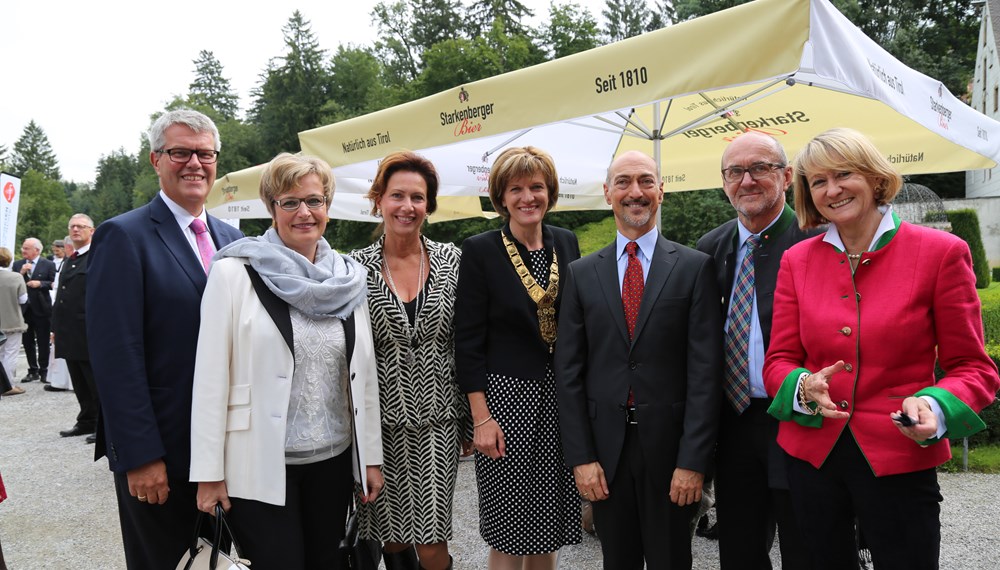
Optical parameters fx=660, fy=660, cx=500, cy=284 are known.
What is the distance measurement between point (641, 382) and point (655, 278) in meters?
0.41

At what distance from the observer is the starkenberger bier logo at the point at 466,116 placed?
4.57m

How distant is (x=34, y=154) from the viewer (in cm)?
9225

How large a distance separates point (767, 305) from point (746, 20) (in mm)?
1480

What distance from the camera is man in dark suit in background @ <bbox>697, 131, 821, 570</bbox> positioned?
2.57 meters

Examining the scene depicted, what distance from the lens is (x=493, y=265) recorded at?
2.97 metres

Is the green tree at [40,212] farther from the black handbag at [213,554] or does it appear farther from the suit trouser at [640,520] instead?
the suit trouser at [640,520]

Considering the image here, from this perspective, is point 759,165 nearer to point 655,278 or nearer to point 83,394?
point 655,278

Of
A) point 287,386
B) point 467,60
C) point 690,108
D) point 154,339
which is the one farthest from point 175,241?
point 467,60

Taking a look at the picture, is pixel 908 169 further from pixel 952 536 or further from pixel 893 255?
pixel 893 255

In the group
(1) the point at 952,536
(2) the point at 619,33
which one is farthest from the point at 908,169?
(2) the point at 619,33

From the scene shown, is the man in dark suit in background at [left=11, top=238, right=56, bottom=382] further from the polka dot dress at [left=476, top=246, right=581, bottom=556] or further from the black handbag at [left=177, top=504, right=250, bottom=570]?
the polka dot dress at [left=476, top=246, right=581, bottom=556]

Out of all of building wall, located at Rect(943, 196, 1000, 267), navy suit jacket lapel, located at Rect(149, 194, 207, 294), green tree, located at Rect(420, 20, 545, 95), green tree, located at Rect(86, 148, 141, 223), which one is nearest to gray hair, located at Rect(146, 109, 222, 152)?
navy suit jacket lapel, located at Rect(149, 194, 207, 294)

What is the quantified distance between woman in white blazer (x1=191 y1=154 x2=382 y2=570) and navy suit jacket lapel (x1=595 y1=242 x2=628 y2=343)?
999mm

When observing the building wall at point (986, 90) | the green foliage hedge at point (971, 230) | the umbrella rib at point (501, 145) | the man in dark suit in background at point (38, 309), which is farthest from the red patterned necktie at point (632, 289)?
the building wall at point (986, 90)
